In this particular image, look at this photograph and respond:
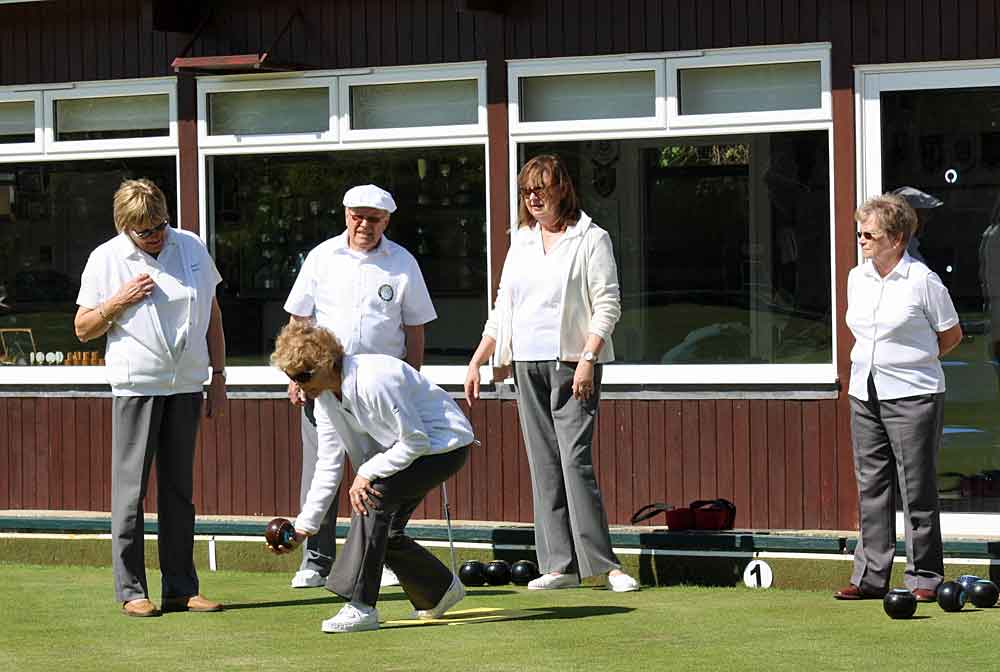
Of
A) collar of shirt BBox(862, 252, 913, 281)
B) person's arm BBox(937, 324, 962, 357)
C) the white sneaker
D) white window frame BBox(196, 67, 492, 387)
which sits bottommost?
the white sneaker

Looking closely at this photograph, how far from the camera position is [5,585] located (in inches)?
335

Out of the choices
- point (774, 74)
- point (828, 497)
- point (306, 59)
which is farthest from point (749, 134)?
point (306, 59)

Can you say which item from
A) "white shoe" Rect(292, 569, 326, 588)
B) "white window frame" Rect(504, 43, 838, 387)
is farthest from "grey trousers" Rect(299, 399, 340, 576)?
"white window frame" Rect(504, 43, 838, 387)

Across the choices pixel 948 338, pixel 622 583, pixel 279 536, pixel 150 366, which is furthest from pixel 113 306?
pixel 948 338

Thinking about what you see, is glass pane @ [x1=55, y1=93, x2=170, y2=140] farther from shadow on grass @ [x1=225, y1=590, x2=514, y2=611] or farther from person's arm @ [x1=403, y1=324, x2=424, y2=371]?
shadow on grass @ [x1=225, y1=590, x2=514, y2=611]

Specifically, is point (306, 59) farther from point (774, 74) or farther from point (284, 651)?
point (284, 651)

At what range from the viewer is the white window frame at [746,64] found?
8.74 meters

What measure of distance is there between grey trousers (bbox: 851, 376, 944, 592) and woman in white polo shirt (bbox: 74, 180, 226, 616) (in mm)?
2588

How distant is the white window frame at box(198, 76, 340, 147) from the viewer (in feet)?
31.6

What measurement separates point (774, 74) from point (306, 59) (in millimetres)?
2384

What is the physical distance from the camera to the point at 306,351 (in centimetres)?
640

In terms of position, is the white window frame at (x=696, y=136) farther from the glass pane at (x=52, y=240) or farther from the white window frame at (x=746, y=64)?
the glass pane at (x=52, y=240)

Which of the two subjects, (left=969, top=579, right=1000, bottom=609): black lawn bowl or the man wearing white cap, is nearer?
(left=969, top=579, right=1000, bottom=609): black lawn bowl

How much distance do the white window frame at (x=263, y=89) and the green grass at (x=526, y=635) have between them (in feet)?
8.45
